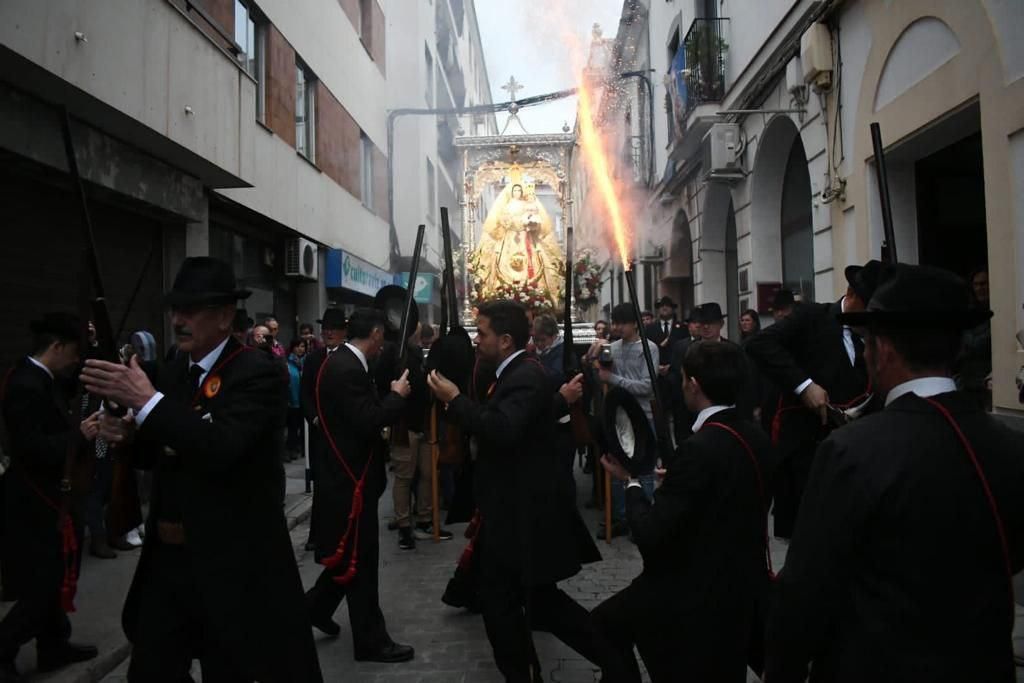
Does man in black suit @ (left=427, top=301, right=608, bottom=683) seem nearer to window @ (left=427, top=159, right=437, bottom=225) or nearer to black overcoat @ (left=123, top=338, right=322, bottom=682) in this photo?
black overcoat @ (left=123, top=338, right=322, bottom=682)

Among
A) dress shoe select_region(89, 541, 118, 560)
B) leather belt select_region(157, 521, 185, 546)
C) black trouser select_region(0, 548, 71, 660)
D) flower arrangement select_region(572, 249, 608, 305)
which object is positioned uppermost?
flower arrangement select_region(572, 249, 608, 305)

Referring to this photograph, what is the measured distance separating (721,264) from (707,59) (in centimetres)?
460

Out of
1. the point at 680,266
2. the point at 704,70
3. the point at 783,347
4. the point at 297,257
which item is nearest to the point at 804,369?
the point at 783,347

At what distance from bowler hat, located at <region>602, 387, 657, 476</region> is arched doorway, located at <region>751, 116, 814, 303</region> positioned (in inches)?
344

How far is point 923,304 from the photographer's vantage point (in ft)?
6.29

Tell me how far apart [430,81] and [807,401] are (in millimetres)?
24331

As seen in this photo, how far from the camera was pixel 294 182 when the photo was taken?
1339cm

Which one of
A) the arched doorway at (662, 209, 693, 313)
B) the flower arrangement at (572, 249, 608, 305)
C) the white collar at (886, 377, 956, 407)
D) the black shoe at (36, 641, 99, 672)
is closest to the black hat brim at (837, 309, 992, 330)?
the white collar at (886, 377, 956, 407)

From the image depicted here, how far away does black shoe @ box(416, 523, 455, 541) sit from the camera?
727 centimetres

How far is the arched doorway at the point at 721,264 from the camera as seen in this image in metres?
16.3

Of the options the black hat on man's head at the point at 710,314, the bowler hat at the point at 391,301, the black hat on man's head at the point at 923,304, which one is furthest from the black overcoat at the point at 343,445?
the black hat on man's head at the point at 710,314

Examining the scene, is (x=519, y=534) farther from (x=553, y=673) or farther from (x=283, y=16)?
(x=283, y=16)

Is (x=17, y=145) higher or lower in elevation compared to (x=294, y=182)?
lower

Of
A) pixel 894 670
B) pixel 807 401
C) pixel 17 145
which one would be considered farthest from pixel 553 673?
pixel 17 145
